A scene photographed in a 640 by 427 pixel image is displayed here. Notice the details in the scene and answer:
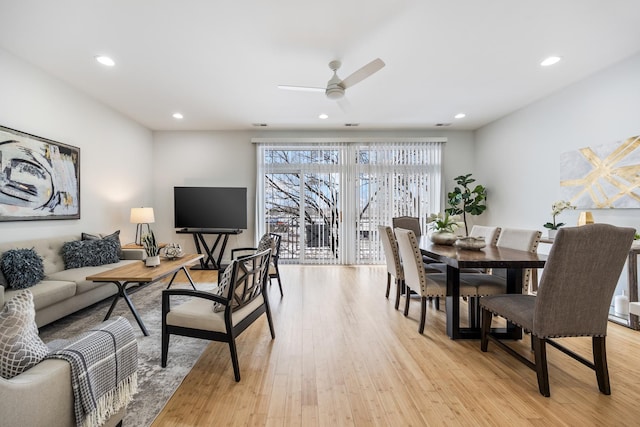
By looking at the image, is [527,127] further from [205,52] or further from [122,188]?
[122,188]

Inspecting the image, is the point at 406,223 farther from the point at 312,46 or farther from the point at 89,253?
the point at 89,253

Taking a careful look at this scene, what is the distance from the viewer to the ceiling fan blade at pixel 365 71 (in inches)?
97.7

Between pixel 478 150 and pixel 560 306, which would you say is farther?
pixel 478 150

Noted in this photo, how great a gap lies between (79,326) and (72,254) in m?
1.00

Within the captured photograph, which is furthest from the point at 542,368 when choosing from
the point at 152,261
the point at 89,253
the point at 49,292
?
the point at 89,253

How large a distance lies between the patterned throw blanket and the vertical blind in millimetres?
4407

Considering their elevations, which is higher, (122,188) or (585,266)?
(122,188)

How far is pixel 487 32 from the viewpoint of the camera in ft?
8.34

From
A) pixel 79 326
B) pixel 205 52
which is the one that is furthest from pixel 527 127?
pixel 79 326

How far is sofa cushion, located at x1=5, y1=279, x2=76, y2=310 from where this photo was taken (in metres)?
2.42

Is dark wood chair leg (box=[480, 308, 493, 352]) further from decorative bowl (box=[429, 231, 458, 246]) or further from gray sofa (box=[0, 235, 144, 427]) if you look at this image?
gray sofa (box=[0, 235, 144, 427])

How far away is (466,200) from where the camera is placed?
527 centimetres

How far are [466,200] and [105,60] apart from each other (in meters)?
5.78

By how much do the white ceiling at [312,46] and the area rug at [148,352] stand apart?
276 centimetres
